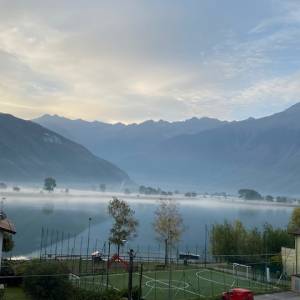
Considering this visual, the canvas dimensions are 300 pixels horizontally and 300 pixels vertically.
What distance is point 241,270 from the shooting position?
46.5 m

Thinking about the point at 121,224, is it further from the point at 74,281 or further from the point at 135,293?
the point at 135,293

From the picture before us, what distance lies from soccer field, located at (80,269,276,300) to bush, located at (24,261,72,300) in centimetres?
389

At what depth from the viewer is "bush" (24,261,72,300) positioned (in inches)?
1114

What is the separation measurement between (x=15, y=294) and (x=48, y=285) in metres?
4.85

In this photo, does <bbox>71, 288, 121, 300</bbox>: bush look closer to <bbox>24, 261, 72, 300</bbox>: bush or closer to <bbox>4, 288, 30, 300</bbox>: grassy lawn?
<bbox>24, 261, 72, 300</bbox>: bush

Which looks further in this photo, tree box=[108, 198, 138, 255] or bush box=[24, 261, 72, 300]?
tree box=[108, 198, 138, 255]

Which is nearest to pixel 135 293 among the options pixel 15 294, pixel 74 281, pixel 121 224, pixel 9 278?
pixel 74 281

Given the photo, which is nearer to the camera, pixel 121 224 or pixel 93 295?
pixel 93 295

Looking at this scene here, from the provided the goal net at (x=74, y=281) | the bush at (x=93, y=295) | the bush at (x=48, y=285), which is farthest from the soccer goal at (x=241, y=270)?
the bush at (x=48, y=285)

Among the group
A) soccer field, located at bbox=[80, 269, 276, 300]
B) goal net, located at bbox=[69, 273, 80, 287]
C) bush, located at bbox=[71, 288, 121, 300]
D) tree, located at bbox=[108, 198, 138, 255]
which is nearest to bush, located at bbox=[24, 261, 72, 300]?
bush, located at bbox=[71, 288, 121, 300]

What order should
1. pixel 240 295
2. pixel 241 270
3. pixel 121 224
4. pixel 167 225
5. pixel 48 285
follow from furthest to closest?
1. pixel 167 225
2. pixel 121 224
3. pixel 241 270
4. pixel 48 285
5. pixel 240 295

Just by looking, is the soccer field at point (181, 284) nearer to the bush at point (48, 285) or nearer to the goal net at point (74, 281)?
the goal net at point (74, 281)

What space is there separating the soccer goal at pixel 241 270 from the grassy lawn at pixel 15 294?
61.3 feet

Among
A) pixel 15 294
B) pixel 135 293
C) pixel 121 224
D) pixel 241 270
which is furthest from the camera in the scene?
pixel 121 224
